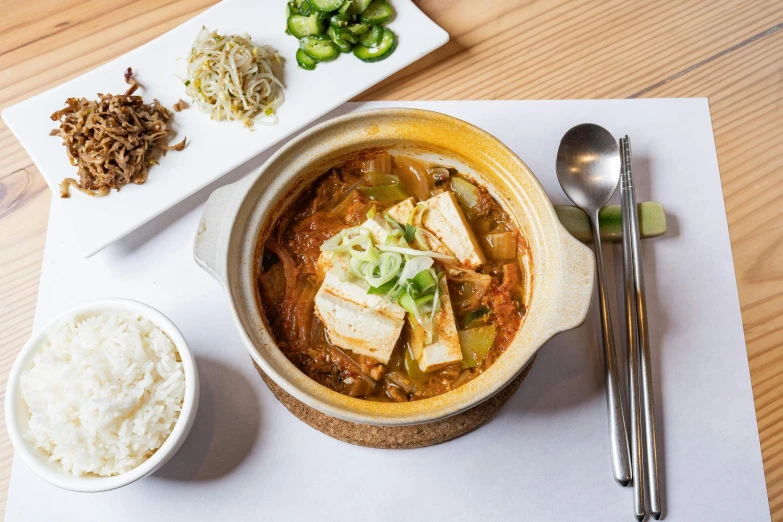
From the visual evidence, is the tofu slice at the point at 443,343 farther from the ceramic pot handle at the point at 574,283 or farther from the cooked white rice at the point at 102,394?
the cooked white rice at the point at 102,394

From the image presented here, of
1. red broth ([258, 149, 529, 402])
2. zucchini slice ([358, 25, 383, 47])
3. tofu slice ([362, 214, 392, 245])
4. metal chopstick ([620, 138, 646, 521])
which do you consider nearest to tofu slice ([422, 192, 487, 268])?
red broth ([258, 149, 529, 402])

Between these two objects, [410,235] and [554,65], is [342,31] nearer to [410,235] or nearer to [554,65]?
[554,65]

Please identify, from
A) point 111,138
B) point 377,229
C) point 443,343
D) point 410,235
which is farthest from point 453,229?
point 111,138

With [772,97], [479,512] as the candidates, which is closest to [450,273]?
[479,512]

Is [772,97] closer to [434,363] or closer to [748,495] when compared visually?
[748,495]

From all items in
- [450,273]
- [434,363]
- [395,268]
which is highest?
[395,268]

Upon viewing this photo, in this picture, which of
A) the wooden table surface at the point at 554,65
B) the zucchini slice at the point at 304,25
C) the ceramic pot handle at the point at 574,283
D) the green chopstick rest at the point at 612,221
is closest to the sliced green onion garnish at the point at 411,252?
the ceramic pot handle at the point at 574,283
